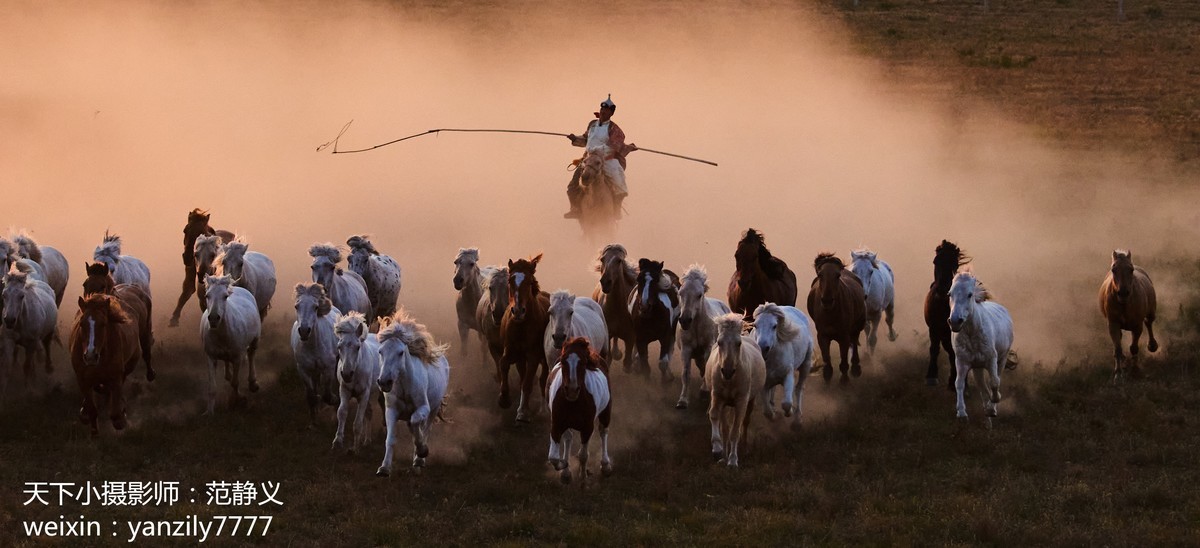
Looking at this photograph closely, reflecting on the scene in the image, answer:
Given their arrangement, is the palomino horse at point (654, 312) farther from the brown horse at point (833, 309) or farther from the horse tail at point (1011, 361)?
the horse tail at point (1011, 361)

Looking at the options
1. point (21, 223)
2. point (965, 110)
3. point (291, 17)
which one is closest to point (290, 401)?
point (21, 223)

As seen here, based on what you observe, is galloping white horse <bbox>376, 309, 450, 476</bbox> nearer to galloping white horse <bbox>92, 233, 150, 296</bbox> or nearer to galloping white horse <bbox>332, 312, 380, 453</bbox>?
galloping white horse <bbox>332, 312, 380, 453</bbox>

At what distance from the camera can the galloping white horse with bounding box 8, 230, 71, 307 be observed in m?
20.2

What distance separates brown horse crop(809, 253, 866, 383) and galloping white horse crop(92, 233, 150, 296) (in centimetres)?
874

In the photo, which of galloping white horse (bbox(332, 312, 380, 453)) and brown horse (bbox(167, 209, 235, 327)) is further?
brown horse (bbox(167, 209, 235, 327))

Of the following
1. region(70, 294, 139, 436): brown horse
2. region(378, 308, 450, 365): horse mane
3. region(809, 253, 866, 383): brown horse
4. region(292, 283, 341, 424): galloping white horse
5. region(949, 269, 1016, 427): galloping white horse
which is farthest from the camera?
region(809, 253, 866, 383): brown horse

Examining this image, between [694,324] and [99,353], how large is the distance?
22.3 feet

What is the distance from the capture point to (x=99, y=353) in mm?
16312

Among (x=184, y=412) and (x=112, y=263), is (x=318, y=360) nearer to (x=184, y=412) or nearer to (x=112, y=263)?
(x=184, y=412)

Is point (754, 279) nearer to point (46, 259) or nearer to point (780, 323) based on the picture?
point (780, 323)

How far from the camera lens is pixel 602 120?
84.8 ft

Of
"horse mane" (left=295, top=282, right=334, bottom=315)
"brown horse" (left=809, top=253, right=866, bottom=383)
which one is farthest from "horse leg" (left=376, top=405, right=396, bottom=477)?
"brown horse" (left=809, top=253, right=866, bottom=383)

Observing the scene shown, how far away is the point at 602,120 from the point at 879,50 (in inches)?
1111

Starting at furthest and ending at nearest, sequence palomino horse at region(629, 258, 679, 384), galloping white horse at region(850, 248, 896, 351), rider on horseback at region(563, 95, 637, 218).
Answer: rider on horseback at region(563, 95, 637, 218) → galloping white horse at region(850, 248, 896, 351) → palomino horse at region(629, 258, 679, 384)
